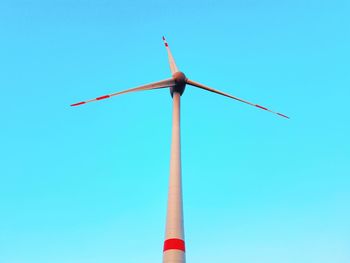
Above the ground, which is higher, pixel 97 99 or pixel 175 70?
pixel 175 70

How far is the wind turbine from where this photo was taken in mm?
39531

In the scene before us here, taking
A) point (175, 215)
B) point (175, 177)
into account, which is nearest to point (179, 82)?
point (175, 177)

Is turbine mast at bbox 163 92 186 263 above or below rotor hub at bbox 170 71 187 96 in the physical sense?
below

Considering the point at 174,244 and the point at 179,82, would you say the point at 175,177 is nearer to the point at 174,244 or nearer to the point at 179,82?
the point at 174,244

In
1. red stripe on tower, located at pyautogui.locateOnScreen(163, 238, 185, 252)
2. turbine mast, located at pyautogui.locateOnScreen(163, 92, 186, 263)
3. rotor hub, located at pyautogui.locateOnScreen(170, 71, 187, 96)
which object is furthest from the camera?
rotor hub, located at pyautogui.locateOnScreen(170, 71, 187, 96)

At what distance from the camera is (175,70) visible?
54.9 meters

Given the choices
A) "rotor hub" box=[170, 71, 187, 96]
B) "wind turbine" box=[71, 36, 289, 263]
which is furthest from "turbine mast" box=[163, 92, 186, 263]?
"rotor hub" box=[170, 71, 187, 96]

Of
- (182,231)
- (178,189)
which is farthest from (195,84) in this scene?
(182,231)

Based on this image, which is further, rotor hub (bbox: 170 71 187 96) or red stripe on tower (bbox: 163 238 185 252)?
rotor hub (bbox: 170 71 187 96)

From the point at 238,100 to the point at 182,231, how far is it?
23.6 metres

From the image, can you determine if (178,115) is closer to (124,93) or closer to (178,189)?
(124,93)

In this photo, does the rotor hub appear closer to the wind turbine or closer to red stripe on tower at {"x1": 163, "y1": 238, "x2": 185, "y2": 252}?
the wind turbine

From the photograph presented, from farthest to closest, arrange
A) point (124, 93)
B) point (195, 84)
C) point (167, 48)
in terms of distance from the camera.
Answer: point (167, 48) < point (195, 84) < point (124, 93)

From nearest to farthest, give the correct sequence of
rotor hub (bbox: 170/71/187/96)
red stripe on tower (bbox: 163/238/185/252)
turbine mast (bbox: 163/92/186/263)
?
turbine mast (bbox: 163/92/186/263) → red stripe on tower (bbox: 163/238/185/252) → rotor hub (bbox: 170/71/187/96)
